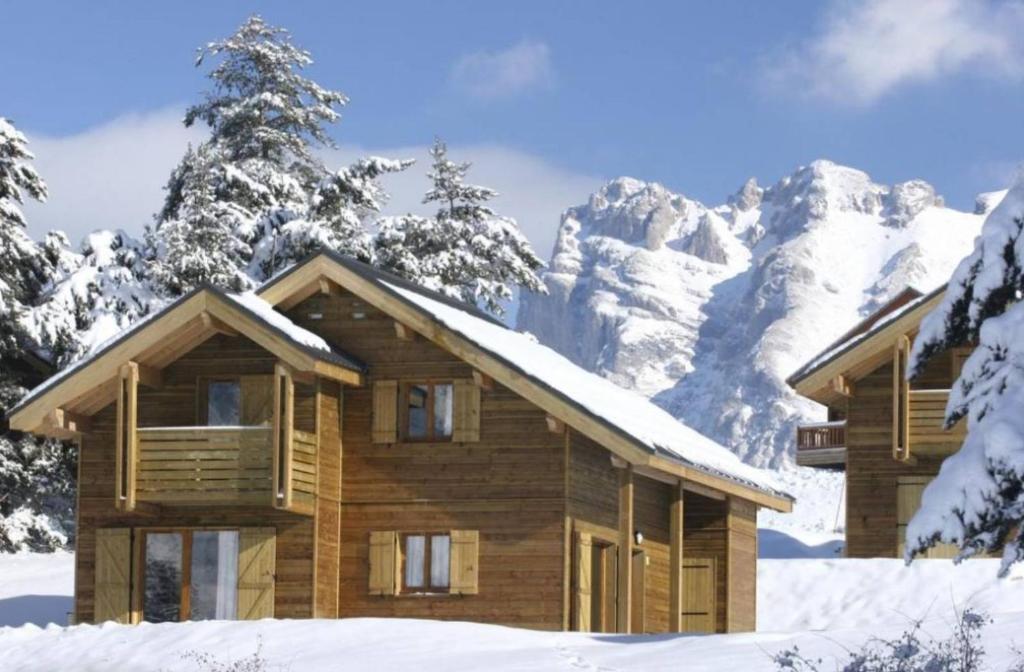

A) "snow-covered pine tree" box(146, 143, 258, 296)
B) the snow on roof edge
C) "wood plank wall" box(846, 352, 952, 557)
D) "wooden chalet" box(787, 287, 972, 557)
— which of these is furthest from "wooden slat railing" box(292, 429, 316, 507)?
"snow-covered pine tree" box(146, 143, 258, 296)

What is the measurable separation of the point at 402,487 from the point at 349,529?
1102mm

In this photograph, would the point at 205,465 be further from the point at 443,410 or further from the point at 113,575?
the point at 443,410

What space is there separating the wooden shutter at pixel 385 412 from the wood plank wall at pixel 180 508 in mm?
1813

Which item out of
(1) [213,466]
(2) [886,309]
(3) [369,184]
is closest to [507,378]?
(1) [213,466]

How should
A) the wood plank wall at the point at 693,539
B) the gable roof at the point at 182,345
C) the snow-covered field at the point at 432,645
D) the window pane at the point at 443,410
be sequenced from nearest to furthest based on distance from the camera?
the snow-covered field at the point at 432,645 → the gable roof at the point at 182,345 → the window pane at the point at 443,410 → the wood plank wall at the point at 693,539

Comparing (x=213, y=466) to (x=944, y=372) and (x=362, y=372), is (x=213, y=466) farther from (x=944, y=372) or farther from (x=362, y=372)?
(x=944, y=372)

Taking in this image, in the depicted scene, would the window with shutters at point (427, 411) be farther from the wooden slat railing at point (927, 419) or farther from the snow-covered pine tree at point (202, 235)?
the snow-covered pine tree at point (202, 235)

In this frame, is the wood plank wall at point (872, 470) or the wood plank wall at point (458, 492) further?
the wood plank wall at point (872, 470)

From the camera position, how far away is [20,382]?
47688 millimetres

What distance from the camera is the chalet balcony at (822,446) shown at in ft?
173

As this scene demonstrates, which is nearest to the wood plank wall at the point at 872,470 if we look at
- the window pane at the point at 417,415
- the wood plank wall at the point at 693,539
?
the wood plank wall at the point at 693,539

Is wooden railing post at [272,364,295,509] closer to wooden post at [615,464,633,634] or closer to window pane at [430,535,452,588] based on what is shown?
window pane at [430,535,452,588]

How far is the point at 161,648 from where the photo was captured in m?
27.7

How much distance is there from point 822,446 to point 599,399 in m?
18.4
